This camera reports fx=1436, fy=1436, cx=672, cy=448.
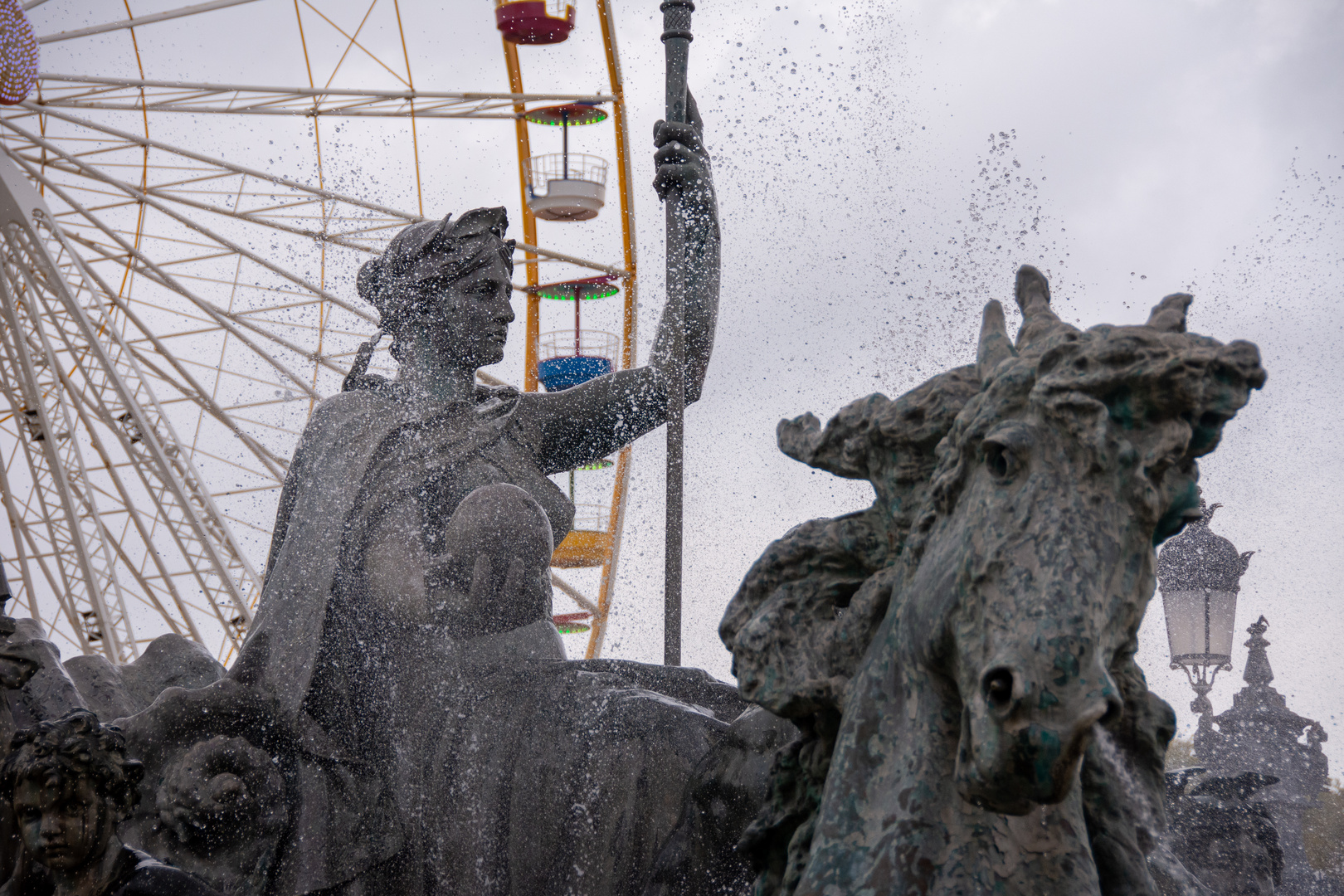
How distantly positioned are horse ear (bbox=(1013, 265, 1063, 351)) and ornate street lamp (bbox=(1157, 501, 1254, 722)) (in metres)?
3.49

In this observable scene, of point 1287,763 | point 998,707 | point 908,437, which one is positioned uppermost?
point 908,437

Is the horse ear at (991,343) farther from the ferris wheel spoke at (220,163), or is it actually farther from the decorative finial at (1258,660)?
the ferris wheel spoke at (220,163)

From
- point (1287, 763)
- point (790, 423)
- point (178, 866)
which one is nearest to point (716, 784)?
point (790, 423)

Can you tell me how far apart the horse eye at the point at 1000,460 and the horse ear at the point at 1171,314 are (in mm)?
237

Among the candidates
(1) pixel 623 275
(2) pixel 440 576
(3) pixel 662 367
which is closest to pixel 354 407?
(2) pixel 440 576

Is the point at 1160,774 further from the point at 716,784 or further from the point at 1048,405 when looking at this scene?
the point at 716,784

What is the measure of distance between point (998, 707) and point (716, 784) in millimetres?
986

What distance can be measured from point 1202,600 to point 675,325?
2.66 meters

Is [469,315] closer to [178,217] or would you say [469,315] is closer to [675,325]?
[675,325]

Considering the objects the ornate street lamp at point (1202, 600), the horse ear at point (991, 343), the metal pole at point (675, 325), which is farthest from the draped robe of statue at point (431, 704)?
the ornate street lamp at point (1202, 600)

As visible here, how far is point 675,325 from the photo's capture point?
339 centimetres

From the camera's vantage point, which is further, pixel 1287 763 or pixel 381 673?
pixel 1287 763

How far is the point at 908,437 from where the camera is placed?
1872mm

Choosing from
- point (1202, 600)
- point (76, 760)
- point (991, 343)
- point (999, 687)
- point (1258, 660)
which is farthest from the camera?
point (1258, 660)
